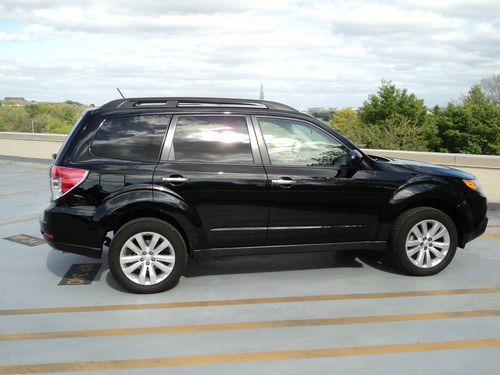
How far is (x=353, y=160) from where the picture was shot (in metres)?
4.85

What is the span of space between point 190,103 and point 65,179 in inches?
54.2

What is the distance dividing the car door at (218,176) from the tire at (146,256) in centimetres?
27

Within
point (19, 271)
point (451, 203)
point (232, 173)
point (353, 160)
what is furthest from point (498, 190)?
point (19, 271)

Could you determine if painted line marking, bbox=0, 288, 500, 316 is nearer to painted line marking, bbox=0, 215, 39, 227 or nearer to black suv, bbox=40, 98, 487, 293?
black suv, bbox=40, 98, 487, 293

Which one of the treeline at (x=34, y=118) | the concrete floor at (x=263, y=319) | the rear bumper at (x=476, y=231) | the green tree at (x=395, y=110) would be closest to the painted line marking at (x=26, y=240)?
the concrete floor at (x=263, y=319)

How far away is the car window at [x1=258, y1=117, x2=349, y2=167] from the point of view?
4.76 metres

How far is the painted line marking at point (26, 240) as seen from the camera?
6.25 m

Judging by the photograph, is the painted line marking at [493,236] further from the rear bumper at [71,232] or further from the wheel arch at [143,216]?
the rear bumper at [71,232]

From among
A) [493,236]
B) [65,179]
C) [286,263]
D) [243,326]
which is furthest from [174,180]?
[493,236]

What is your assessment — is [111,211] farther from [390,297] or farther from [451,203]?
[451,203]

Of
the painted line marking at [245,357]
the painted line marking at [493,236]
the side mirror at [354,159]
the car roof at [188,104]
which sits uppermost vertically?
the car roof at [188,104]

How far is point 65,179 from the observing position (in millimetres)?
A: 4434

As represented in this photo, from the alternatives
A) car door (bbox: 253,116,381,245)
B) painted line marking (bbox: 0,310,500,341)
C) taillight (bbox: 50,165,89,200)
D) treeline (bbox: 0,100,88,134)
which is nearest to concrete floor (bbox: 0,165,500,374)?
painted line marking (bbox: 0,310,500,341)

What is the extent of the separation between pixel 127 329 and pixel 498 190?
7569 millimetres
